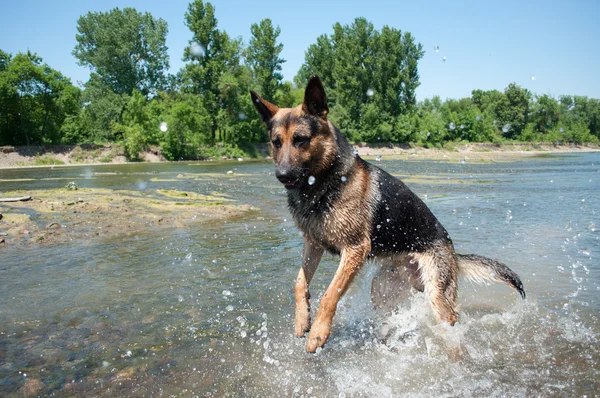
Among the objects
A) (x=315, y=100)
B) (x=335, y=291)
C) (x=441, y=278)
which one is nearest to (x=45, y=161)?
(x=315, y=100)

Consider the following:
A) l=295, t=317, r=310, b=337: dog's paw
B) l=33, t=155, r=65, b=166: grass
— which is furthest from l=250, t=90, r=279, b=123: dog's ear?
l=33, t=155, r=65, b=166: grass

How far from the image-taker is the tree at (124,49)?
274 feet

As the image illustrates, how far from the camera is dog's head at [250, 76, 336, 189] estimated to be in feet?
16.9

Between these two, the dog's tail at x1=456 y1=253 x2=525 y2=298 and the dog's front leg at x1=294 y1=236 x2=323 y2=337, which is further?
the dog's tail at x1=456 y1=253 x2=525 y2=298

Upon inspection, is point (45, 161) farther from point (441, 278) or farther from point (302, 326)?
point (441, 278)

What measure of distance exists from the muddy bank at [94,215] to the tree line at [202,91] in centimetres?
4811

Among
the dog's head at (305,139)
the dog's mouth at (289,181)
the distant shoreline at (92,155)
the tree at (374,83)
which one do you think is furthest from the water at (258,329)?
the tree at (374,83)

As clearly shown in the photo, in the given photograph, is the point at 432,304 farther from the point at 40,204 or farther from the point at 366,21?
the point at 366,21

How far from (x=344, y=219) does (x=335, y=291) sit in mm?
856

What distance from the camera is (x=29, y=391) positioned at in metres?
4.03

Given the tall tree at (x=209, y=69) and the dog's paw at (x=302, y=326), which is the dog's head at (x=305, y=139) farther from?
the tall tree at (x=209, y=69)

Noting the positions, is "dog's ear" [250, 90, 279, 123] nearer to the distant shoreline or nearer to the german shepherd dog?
the german shepherd dog

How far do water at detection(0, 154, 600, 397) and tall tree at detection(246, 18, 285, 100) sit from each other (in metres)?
70.6

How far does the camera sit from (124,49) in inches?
3285
